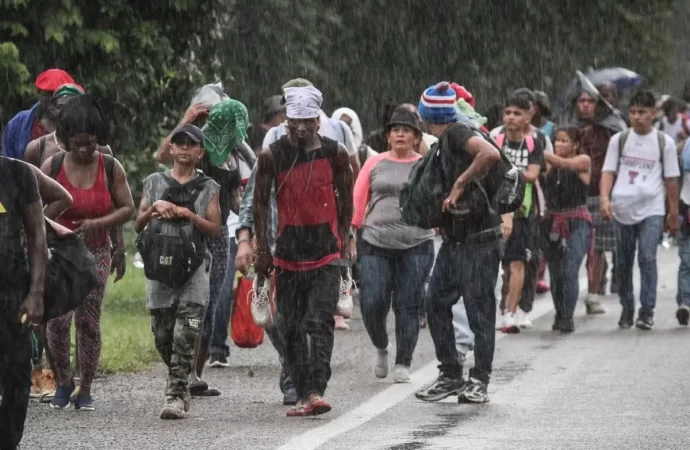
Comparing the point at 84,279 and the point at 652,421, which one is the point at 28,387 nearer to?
the point at 84,279

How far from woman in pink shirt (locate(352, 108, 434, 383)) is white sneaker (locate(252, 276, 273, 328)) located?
5.17ft

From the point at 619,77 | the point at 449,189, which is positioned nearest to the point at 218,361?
the point at 449,189

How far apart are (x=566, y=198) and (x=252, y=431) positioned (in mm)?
7395

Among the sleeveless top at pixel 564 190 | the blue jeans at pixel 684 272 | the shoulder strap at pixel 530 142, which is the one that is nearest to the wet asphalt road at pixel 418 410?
the shoulder strap at pixel 530 142

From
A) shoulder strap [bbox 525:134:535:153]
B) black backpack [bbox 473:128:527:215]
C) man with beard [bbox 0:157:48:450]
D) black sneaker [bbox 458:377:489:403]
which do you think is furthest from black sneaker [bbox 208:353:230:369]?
man with beard [bbox 0:157:48:450]

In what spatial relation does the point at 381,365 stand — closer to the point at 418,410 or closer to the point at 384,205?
the point at 384,205

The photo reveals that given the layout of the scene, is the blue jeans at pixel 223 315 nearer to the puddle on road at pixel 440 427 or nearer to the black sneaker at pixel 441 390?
the puddle on road at pixel 440 427

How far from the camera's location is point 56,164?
36.4ft

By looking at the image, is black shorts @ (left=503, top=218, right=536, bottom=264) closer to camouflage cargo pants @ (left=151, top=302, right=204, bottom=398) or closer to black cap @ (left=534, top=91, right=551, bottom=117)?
black cap @ (left=534, top=91, right=551, bottom=117)

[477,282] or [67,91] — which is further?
[67,91]

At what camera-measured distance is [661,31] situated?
115ft

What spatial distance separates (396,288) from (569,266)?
4.06 meters

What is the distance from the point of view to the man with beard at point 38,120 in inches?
472

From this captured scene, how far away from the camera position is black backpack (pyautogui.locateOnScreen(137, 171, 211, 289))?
10.8m
